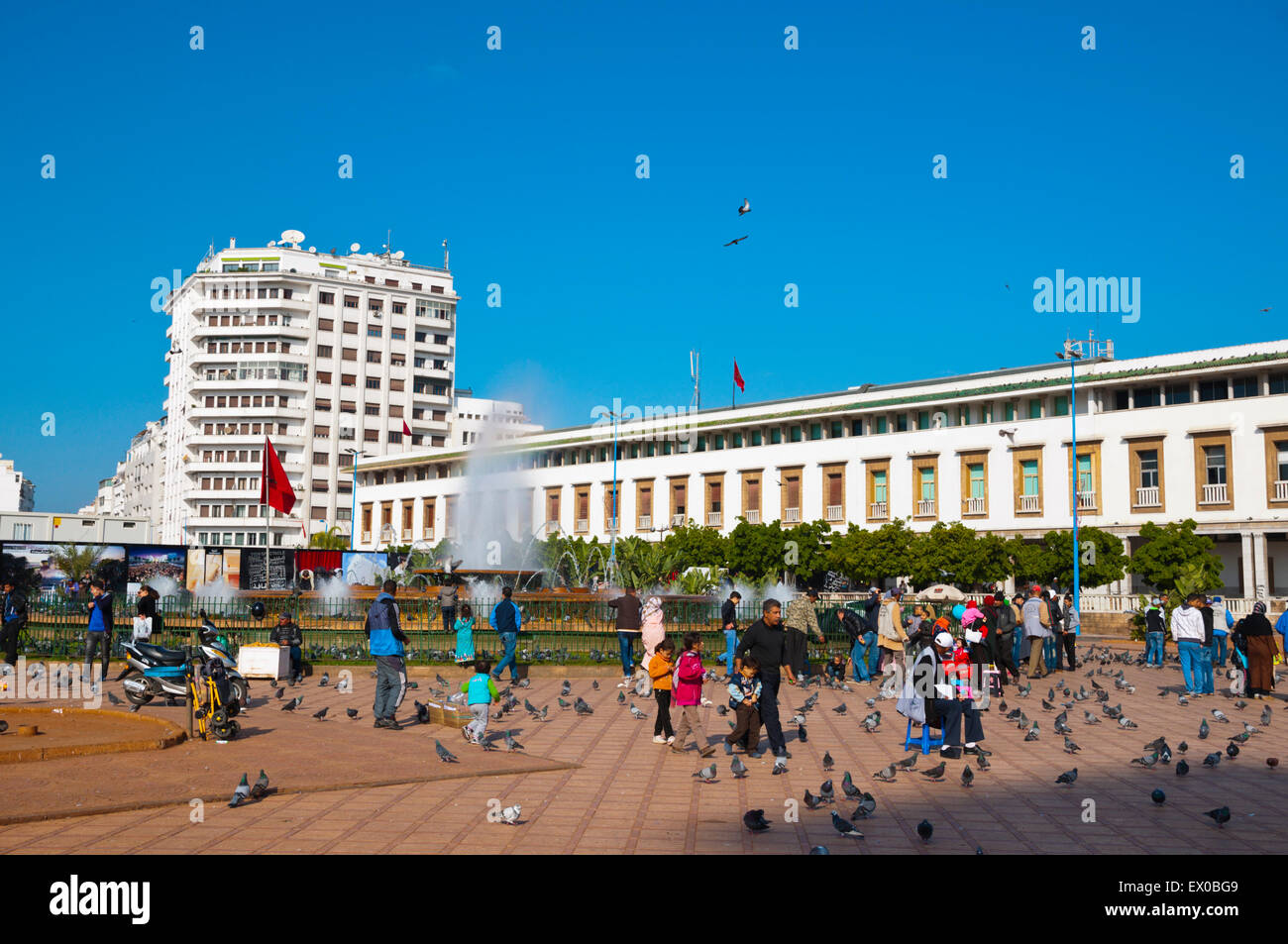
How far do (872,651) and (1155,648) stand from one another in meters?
9.18

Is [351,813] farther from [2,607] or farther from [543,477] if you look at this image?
[543,477]

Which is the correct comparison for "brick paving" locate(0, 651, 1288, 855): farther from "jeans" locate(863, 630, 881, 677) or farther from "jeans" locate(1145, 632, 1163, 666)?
"jeans" locate(1145, 632, 1163, 666)

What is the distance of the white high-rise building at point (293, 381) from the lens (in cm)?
8606

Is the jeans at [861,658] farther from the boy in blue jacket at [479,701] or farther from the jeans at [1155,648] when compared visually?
the boy in blue jacket at [479,701]

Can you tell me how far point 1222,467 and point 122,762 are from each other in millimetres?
46944

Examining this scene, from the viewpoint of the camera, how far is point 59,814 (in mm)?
8102

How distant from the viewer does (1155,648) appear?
2738 cm

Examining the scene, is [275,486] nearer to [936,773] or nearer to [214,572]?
[214,572]

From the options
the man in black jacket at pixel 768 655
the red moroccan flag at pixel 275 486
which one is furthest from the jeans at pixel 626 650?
the red moroccan flag at pixel 275 486

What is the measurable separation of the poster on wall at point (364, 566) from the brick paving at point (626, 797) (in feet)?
95.8

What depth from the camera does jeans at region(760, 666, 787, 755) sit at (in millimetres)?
11586

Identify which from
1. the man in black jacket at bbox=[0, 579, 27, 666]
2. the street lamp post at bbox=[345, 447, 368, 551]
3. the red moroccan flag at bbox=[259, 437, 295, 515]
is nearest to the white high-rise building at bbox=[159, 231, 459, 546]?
the street lamp post at bbox=[345, 447, 368, 551]

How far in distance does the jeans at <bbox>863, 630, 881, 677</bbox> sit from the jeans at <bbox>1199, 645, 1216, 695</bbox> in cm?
561
